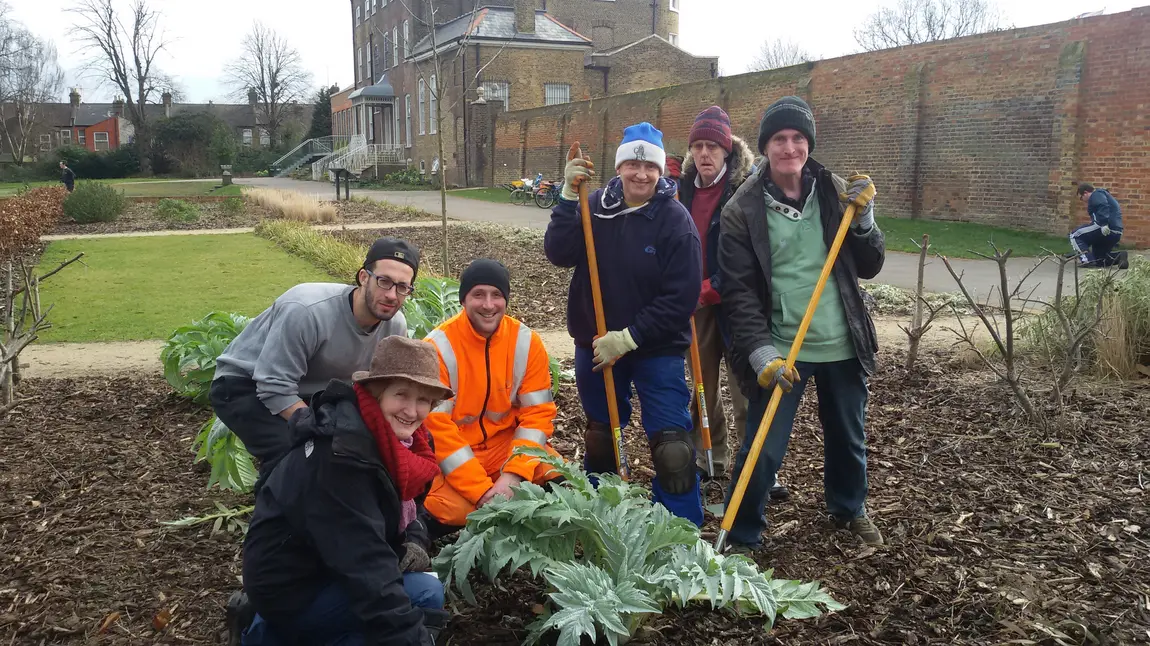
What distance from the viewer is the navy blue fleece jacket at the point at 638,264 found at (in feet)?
12.2

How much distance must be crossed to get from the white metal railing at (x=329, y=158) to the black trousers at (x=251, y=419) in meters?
45.7

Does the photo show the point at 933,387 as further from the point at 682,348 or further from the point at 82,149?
the point at 82,149

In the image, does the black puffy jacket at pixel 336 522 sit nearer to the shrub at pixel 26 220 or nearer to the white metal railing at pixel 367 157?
the shrub at pixel 26 220

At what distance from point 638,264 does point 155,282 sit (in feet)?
32.2

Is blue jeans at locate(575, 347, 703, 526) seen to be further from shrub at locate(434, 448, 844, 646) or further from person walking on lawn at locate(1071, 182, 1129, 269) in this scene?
person walking on lawn at locate(1071, 182, 1129, 269)

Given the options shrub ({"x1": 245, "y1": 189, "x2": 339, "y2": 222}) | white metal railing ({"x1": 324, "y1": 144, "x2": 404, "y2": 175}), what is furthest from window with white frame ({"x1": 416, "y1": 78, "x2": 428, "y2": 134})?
shrub ({"x1": 245, "y1": 189, "x2": 339, "y2": 222})

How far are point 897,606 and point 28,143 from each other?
79.6 meters

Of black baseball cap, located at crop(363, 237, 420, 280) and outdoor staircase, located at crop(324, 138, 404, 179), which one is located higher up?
outdoor staircase, located at crop(324, 138, 404, 179)

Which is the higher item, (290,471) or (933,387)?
(290,471)

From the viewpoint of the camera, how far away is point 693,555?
116 inches

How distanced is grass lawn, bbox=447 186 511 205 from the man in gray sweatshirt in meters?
24.5

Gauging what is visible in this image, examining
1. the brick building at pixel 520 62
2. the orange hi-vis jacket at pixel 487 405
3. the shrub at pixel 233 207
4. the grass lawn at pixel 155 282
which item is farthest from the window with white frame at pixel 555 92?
the orange hi-vis jacket at pixel 487 405

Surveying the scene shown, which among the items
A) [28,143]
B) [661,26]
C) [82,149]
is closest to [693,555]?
[661,26]

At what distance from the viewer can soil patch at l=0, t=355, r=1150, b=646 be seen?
3.13 metres
